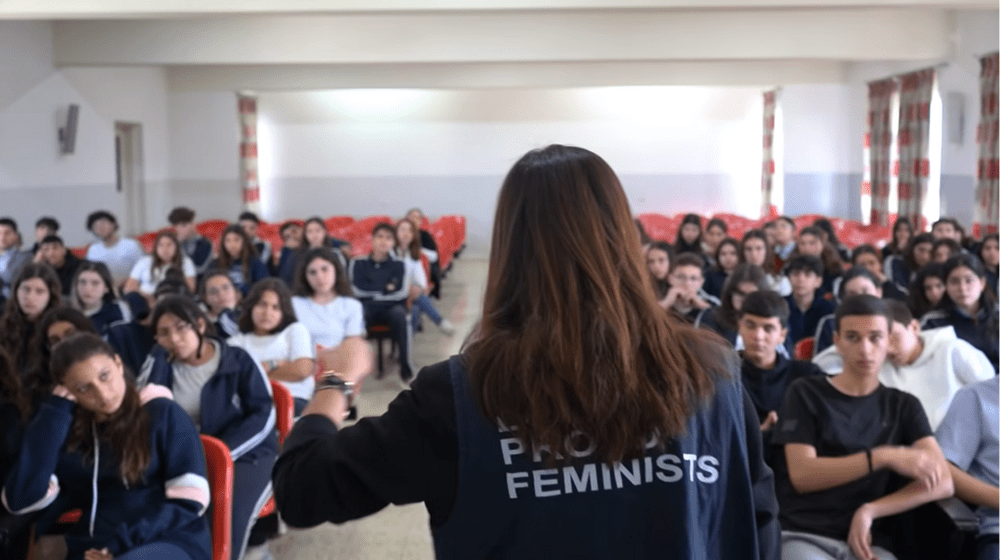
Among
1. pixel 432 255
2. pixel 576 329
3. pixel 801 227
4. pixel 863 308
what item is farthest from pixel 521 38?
pixel 576 329

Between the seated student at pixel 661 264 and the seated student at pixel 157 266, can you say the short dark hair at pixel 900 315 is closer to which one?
the seated student at pixel 661 264

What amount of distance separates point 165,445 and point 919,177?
32.1 ft

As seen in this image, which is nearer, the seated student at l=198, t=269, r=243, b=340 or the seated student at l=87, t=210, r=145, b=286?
the seated student at l=198, t=269, r=243, b=340

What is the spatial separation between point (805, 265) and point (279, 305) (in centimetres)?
270

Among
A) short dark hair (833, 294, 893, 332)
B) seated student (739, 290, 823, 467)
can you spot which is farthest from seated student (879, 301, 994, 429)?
short dark hair (833, 294, 893, 332)

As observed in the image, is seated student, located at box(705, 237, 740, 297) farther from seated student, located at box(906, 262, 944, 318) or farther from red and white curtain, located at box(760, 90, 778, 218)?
red and white curtain, located at box(760, 90, 778, 218)

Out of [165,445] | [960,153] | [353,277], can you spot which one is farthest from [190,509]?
[960,153]

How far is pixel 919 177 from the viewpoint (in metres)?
10.7

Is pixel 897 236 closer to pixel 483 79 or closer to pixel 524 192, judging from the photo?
pixel 483 79

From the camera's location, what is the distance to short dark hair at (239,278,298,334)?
4398mm

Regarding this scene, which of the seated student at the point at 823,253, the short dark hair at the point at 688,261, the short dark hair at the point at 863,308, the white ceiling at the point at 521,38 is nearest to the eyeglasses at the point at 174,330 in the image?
the short dark hair at the point at 863,308

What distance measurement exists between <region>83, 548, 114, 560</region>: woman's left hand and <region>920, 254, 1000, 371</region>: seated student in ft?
11.3

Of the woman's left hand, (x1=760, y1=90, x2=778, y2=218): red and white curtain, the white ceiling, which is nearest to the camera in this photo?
the woman's left hand

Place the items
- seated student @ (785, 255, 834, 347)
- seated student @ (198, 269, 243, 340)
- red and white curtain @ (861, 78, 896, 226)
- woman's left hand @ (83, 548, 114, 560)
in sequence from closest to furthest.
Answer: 1. woman's left hand @ (83, 548, 114, 560)
2. seated student @ (198, 269, 243, 340)
3. seated student @ (785, 255, 834, 347)
4. red and white curtain @ (861, 78, 896, 226)
